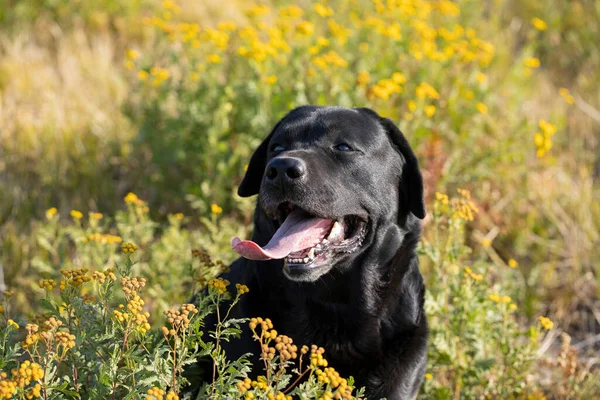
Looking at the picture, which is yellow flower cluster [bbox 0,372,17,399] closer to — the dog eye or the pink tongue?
the pink tongue

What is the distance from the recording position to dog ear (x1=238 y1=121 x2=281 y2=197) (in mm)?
3395

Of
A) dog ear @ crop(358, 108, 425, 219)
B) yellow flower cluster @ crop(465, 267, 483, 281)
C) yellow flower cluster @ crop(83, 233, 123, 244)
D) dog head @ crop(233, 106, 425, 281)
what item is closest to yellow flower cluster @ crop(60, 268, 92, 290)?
dog head @ crop(233, 106, 425, 281)

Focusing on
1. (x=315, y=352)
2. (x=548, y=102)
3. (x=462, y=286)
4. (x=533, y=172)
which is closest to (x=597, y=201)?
(x=533, y=172)

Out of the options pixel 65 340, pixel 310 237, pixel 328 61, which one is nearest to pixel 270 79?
pixel 328 61

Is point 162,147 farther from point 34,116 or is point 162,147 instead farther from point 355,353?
point 355,353

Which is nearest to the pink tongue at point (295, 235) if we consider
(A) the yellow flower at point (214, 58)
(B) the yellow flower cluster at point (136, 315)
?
(B) the yellow flower cluster at point (136, 315)

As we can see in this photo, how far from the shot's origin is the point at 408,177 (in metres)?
3.25

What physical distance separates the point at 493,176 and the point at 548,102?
1.73 meters

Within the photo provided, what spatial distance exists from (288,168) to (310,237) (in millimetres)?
303

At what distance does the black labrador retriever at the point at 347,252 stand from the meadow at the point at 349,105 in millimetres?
196

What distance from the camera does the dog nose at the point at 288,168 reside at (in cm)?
281

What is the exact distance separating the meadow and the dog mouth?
0.38 m

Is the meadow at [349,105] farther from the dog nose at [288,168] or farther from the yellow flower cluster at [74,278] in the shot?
the yellow flower cluster at [74,278]

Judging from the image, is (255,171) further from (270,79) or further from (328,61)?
(328,61)
